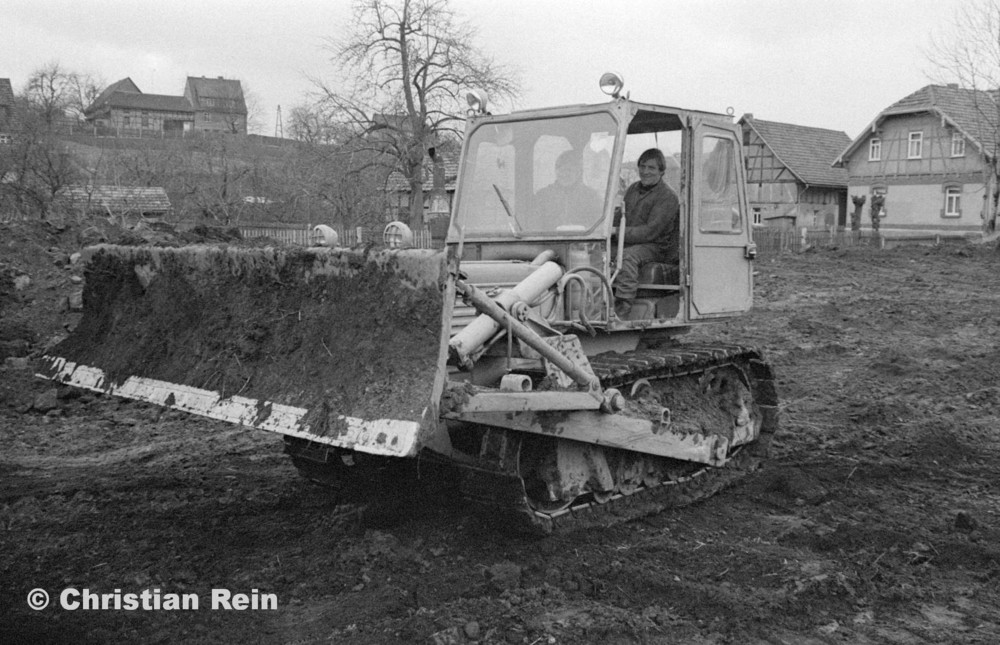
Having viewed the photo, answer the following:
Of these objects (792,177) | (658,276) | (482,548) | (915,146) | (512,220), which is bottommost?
(482,548)

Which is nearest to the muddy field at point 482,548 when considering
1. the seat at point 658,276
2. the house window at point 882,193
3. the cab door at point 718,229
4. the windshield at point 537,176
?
the cab door at point 718,229

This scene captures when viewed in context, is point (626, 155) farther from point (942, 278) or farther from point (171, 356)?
point (942, 278)

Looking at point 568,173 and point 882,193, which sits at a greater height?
point 882,193

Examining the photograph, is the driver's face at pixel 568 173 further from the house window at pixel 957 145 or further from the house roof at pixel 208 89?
the house roof at pixel 208 89

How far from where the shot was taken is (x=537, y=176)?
6.61 m

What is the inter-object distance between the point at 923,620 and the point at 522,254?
3.15m

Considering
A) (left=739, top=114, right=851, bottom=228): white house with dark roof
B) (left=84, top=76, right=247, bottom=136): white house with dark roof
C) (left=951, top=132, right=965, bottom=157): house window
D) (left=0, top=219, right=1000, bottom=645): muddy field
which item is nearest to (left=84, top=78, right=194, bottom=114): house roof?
(left=84, top=76, right=247, bottom=136): white house with dark roof

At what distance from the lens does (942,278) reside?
20.9 metres

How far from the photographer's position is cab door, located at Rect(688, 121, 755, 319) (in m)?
6.78

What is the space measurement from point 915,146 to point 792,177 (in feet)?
18.4

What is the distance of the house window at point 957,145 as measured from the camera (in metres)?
41.8

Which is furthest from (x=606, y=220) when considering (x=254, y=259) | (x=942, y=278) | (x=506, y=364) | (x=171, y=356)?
(x=942, y=278)

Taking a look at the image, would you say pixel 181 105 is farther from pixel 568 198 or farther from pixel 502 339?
pixel 502 339

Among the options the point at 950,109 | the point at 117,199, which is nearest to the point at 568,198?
the point at 117,199
